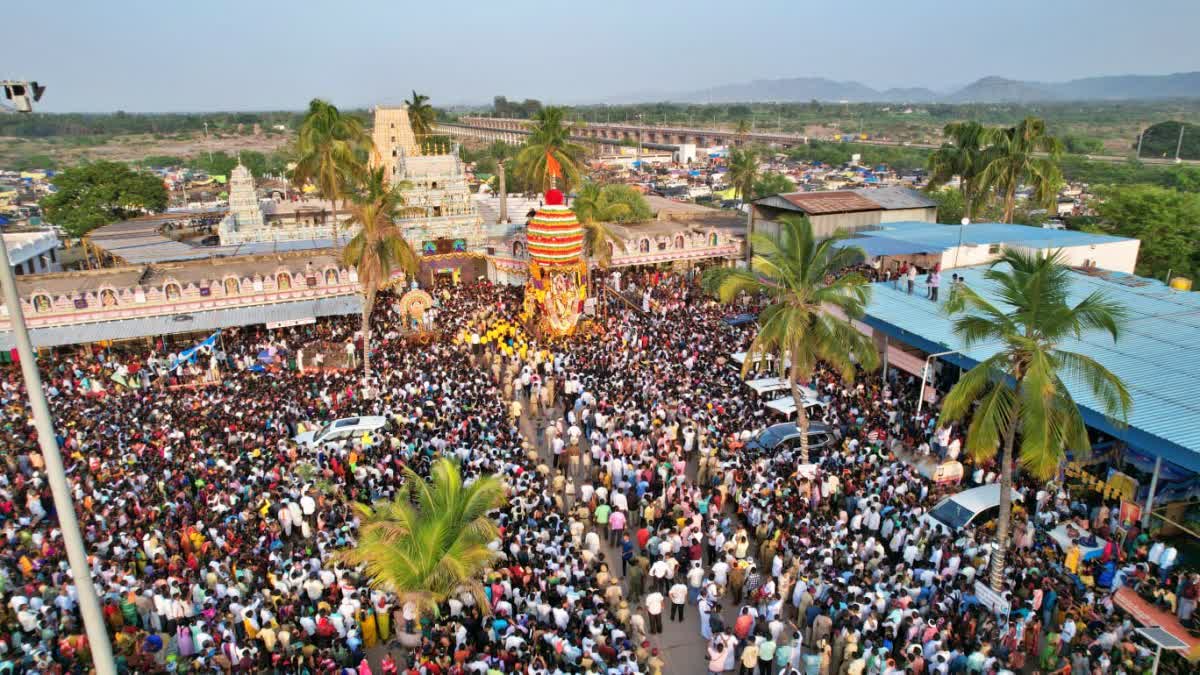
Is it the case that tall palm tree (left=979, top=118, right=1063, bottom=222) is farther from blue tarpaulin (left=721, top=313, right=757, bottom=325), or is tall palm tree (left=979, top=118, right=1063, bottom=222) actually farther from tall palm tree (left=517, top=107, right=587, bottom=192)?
tall palm tree (left=517, top=107, right=587, bottom=192)

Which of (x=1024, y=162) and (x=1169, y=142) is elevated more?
(x=1024, y=162)

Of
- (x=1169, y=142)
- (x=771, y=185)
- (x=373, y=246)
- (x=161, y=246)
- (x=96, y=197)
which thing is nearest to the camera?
(x=373, y=246)

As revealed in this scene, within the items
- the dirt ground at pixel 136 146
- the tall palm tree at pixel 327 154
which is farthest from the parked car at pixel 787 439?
the dirt ground at pixel 136 146

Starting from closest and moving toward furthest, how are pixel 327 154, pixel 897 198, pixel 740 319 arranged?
1. pixel 740 319
2. pixel 327 154
3. pixel 897 198

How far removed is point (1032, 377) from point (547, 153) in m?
26.9

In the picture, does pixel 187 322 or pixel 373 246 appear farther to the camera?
pixel 187 322

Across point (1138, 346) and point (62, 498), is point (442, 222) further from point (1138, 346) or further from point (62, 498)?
point (62, 498)

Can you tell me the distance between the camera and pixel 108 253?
3494 centimetres

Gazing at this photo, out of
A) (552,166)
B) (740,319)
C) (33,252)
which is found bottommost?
(740,319)

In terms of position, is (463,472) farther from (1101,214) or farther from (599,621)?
(1101,214)

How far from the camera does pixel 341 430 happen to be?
18.8m

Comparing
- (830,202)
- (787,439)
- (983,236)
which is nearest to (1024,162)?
(983,236)

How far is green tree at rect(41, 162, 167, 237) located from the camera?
47312 millimetres

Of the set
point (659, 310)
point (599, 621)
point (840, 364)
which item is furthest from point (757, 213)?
point (599, 621)
